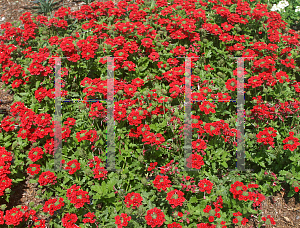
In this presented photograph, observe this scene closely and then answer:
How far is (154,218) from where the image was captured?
3.71m

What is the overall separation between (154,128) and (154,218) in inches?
62.8

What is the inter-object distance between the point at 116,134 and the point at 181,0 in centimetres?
421

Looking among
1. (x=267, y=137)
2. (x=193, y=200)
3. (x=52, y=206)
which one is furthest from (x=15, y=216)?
(x=267, y=137)

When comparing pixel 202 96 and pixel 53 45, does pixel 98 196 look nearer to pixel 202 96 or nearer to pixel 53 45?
pixel 202 96

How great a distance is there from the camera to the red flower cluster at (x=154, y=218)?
144 inches

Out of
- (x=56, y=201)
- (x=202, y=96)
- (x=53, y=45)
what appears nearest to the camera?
(x=56, y=201)

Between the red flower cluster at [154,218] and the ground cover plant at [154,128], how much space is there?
17mm

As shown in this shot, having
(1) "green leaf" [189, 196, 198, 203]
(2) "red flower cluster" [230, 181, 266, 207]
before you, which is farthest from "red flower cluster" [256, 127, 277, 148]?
(1) "green leaf" [189, 196, 198, 203]

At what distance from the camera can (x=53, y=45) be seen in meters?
6.31

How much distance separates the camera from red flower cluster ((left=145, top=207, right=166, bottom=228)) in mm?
3656

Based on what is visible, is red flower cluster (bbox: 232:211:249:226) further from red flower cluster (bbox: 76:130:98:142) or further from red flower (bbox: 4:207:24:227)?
red flower (bbox: 4:207:24:227)

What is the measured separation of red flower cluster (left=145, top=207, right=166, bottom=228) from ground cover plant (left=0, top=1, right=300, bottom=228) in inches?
0.7

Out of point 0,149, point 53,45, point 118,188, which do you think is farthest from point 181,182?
point 53,45
